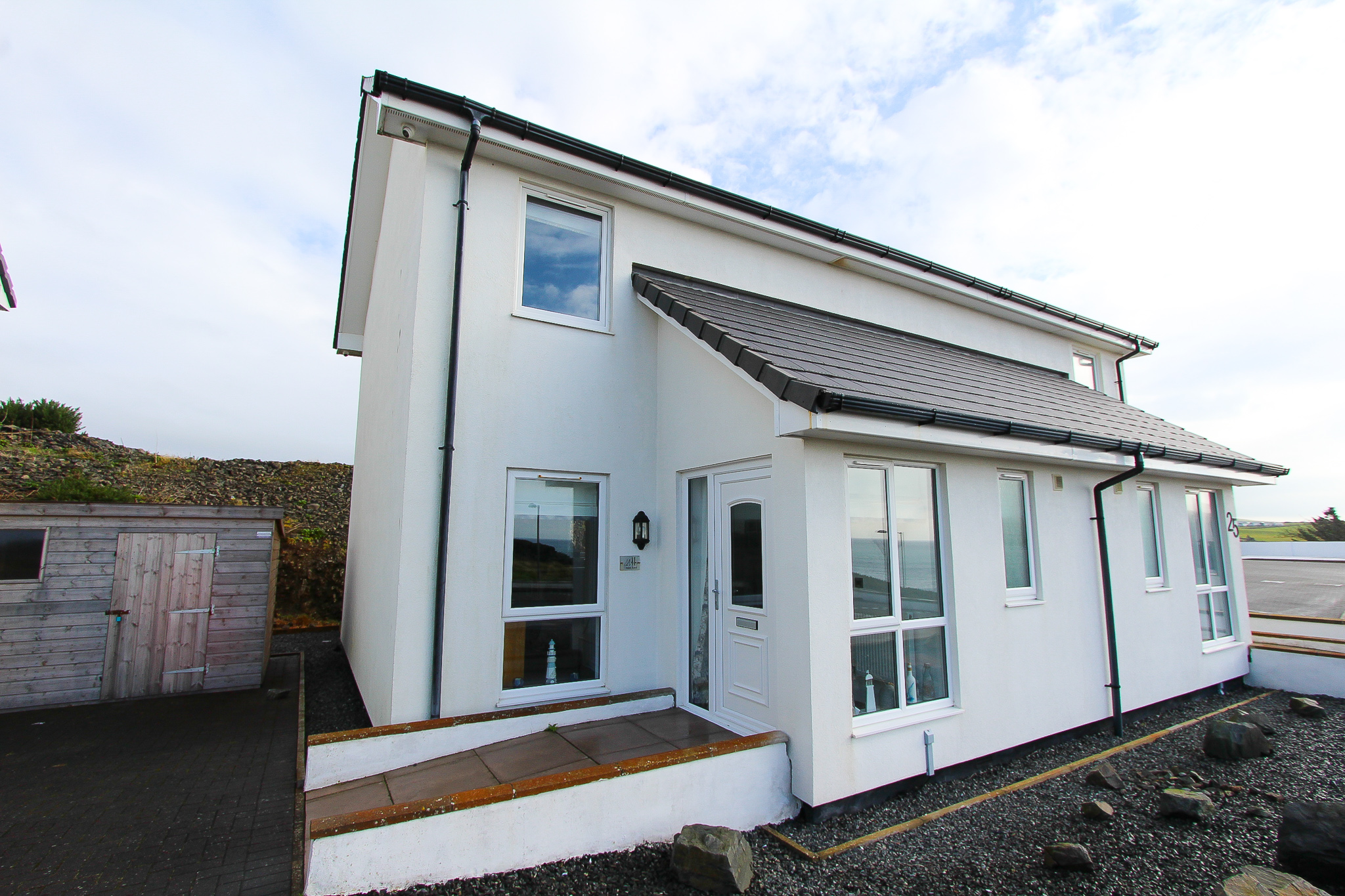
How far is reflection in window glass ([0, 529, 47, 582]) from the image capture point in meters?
7.21

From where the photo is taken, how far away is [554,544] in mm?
5500

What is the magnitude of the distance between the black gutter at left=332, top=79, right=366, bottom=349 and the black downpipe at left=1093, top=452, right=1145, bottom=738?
8745 mm

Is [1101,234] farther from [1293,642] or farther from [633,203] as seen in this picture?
[633,203]

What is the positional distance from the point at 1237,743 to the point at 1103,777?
1.87 meters

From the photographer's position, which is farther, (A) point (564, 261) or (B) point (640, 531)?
(A) point (564, 261)

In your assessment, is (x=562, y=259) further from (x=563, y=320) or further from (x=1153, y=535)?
(x=1153, y=535)

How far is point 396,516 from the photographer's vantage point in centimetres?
516

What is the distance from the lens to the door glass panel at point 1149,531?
23.0ft

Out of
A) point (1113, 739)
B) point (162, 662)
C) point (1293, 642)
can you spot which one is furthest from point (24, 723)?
point (1293, 642)

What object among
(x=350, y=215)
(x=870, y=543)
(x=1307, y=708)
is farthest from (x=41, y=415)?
(x=1307, y=708)

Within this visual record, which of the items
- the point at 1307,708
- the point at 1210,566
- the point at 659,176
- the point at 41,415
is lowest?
the point at 1307,708

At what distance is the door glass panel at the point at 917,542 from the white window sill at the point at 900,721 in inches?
30.0

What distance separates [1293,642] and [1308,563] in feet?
102

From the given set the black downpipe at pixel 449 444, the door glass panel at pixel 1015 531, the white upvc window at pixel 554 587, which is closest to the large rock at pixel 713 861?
the white upvc window at pixel 554 587
